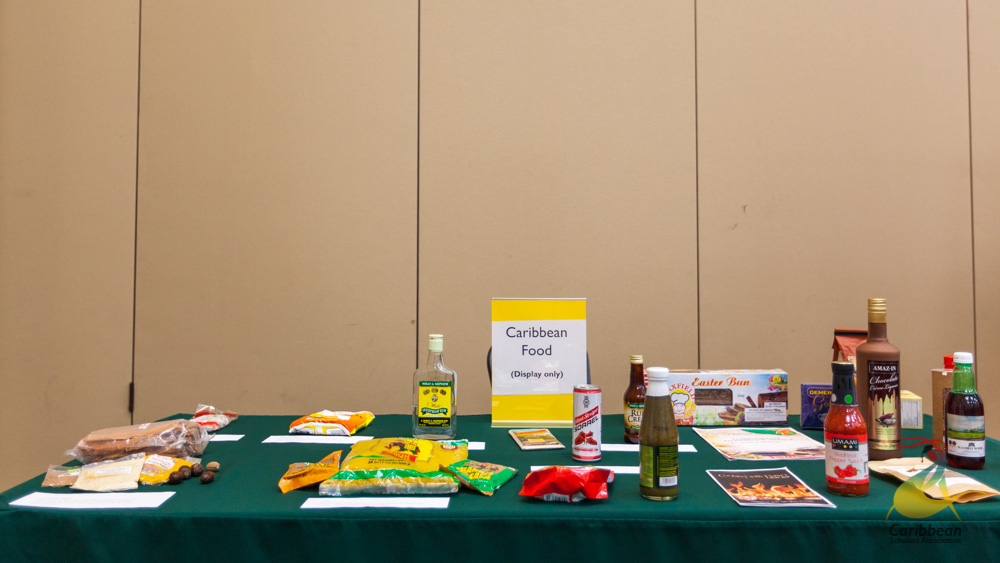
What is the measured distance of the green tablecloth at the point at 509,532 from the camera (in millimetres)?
900

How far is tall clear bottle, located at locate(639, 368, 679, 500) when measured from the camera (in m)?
0.95

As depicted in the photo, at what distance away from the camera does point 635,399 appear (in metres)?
1.30

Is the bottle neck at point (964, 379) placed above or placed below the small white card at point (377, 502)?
above

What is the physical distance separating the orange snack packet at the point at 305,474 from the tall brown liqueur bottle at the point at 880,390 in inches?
39.7

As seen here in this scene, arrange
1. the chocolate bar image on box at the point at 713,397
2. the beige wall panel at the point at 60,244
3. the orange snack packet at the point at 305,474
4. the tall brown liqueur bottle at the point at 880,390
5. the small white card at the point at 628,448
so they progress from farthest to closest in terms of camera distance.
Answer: the beige wall panel at the point at 60,244, the chocolate bar image on box at the point at 713,397, the small white card at the point at 628,448, the tall brown liqueur bottle at the point at 880,390, the orange snack packet at the point at 305,474

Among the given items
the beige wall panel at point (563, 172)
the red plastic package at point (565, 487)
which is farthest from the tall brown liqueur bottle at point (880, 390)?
the beige wall panel at point (563, 172)

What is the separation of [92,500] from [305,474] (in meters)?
0.33

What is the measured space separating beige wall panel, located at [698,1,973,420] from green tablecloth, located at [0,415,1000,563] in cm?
168

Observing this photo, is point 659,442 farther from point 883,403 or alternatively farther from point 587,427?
point 883,403

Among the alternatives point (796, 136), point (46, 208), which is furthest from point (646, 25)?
point (46, 208)

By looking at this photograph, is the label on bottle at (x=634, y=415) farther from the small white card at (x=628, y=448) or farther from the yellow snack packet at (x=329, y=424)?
the yellow snack packet at (x=329, y=424)

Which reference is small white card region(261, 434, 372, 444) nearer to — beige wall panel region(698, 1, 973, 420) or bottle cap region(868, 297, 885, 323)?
bottle cap region(868, 297, 885, 323)

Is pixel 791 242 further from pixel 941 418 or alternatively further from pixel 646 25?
pixel 941 418

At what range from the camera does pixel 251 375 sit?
99.5 inches
